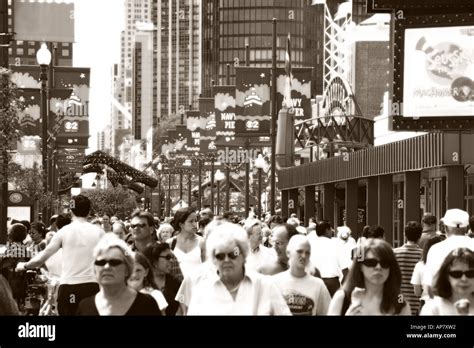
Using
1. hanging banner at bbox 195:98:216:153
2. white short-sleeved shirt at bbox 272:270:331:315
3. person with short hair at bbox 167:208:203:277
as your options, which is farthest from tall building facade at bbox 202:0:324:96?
white short-sleeved shirt at bbox 272:270:331:315

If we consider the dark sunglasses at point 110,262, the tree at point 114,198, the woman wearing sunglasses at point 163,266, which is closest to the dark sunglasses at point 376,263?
the dark sunglasses at point 110,262

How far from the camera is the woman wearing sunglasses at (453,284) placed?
24.2ft

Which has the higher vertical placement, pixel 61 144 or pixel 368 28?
pixel 368 28

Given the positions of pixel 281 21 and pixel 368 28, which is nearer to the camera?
pixel 368 28

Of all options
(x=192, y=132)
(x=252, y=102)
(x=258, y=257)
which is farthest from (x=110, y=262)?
(x=192, y=132)

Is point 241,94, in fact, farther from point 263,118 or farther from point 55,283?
point 55,283

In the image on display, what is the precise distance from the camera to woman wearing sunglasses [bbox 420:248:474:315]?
739 centimetres

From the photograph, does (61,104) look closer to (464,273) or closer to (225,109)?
(225,109)

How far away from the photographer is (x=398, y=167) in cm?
3300

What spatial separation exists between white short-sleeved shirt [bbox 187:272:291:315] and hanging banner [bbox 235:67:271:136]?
36890mm

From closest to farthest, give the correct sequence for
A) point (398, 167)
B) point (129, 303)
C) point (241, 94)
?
1. point (129, 303)
2. point (398, 167)
3. point (241, 94)

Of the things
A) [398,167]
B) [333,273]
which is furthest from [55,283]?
[398,167]

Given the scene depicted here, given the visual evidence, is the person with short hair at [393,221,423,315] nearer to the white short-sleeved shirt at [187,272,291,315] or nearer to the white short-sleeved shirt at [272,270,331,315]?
the white short-sleeved shirt at [272,270,331,315]

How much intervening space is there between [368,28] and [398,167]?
5407 centimetres
